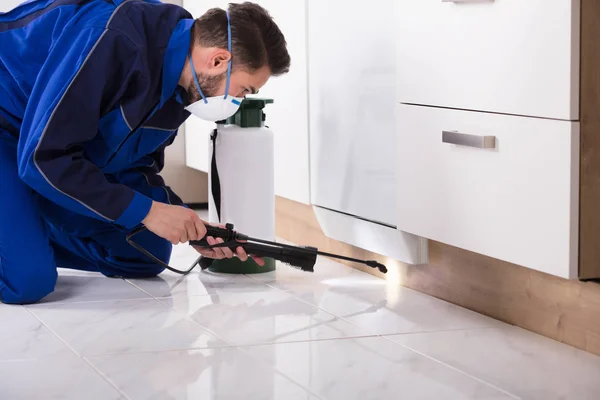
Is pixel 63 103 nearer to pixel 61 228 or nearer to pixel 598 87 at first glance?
pixel 61 228

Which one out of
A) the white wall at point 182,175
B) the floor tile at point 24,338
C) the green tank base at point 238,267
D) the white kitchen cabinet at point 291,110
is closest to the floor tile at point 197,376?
the floor tile at point 24,338

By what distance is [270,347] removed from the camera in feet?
5.64

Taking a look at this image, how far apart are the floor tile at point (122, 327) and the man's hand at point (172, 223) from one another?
0.16m

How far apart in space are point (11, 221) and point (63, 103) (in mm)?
387

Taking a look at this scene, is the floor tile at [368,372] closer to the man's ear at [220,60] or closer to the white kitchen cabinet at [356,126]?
the white kitchen cabinet at [356,126]

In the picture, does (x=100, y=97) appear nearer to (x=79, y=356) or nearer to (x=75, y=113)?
(x=75, y=113)

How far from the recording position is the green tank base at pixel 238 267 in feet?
7.70

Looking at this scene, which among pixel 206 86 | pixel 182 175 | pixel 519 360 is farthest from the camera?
pixel 182 175

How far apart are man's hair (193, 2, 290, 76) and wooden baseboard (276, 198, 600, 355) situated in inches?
20.9

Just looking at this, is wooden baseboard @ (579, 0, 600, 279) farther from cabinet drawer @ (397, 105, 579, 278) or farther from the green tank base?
the green tank base

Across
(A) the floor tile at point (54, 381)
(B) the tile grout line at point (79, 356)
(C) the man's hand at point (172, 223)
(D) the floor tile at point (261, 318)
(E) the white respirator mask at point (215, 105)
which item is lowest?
(D) the floor tile at point (261, 318)

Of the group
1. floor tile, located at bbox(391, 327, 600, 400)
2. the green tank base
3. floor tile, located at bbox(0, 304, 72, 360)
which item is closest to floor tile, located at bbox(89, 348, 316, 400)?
floor tile, located at bbox(0, 304, 72, 360)

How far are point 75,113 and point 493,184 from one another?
78 centimetres

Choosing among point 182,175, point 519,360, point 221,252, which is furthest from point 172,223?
point 182,175
